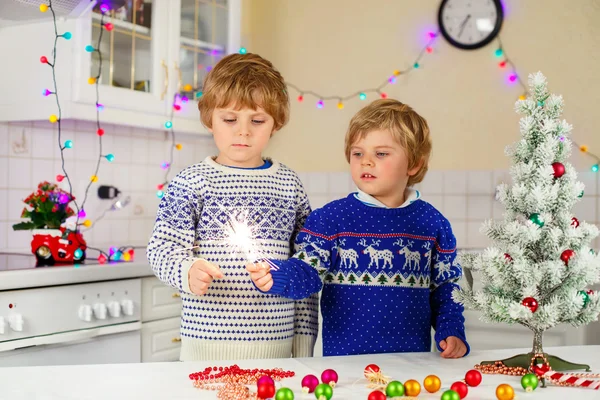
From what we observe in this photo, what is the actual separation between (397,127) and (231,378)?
0.65 m

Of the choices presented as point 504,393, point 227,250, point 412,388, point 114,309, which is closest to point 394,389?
point 412,388

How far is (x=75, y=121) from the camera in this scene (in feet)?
9.63

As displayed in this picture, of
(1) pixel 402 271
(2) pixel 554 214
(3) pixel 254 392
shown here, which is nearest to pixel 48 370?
(3) pixel 254 392

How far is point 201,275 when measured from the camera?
1.22 meters

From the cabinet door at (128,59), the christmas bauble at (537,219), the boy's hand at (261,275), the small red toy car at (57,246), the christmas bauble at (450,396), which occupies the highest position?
the cabinet door at (128,59)

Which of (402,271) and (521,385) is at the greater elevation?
(402,271)

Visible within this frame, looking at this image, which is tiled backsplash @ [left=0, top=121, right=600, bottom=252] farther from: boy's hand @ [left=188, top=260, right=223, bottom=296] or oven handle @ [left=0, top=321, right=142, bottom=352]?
boy's hand @ [left=188, top=260, right=223, bottom=296]

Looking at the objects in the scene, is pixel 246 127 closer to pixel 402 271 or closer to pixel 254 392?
pixel 402 271

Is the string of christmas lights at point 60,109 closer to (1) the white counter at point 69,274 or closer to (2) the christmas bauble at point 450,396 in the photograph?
(1) the white counter at point 69,274

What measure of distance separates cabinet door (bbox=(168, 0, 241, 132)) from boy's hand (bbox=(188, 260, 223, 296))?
6.32ft

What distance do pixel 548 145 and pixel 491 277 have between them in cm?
23

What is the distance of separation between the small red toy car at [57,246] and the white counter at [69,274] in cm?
11

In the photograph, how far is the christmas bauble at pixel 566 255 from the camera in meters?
1.12

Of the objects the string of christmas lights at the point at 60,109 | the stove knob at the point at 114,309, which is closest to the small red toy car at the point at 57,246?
the string of christmas lights at the point at 60,109
